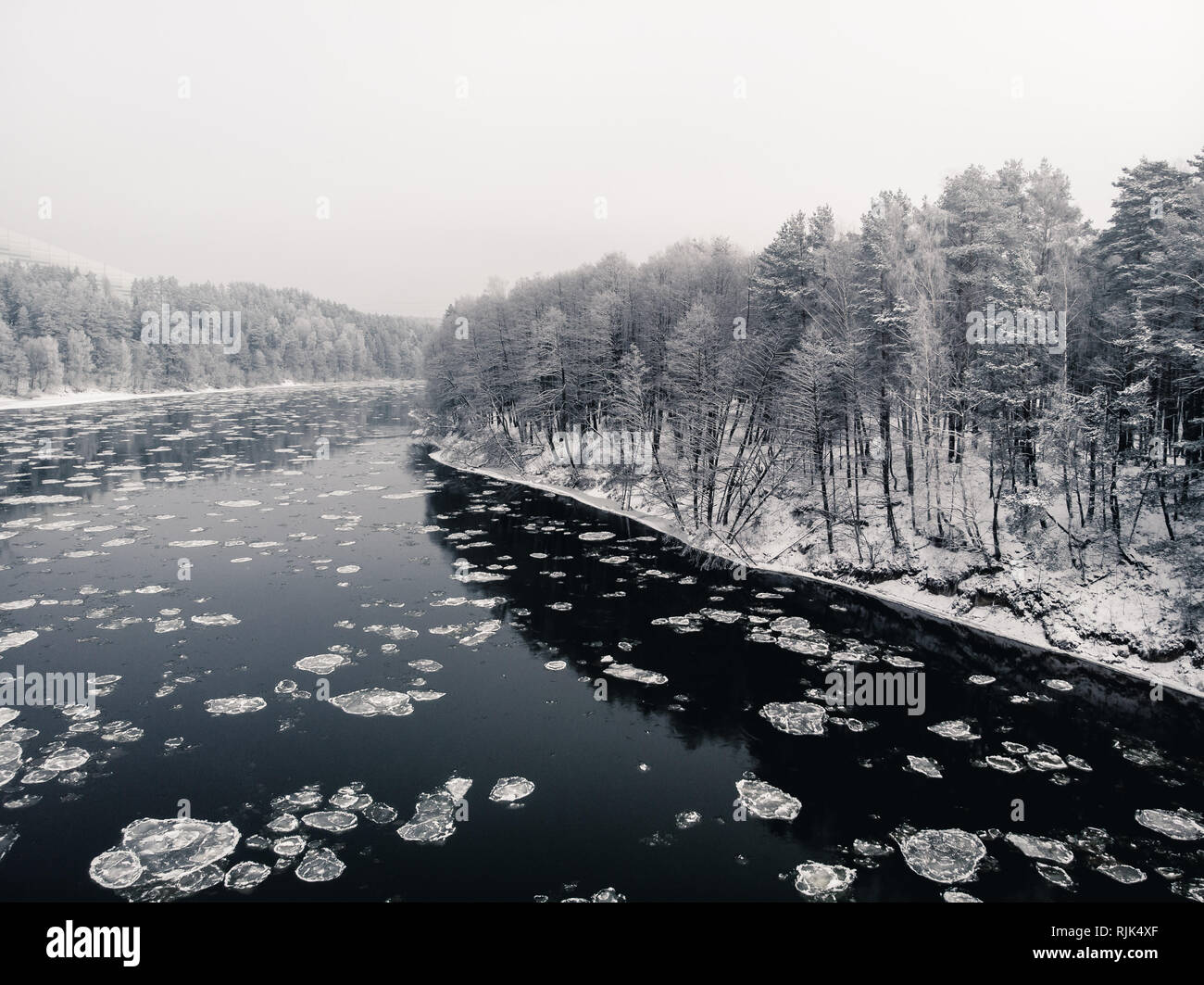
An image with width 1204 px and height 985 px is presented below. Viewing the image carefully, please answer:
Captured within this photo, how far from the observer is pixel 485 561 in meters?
32.6

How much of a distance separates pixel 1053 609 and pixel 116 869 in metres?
29.6

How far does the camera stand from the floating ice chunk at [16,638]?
20.8 meters

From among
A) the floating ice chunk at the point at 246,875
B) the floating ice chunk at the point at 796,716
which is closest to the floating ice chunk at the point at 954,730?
the floating ice chunk at the point at 796,716

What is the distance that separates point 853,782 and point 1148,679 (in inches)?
521

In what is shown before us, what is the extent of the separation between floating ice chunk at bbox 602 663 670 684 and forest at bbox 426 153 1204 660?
14846 millimetres

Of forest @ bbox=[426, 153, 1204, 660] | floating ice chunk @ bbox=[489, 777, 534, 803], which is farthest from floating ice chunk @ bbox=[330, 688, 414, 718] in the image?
forest @ bbox=[426, 153, 1204, 660]

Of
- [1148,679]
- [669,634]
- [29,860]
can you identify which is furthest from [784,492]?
[29,860]

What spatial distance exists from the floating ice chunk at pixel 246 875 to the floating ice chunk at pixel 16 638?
15.0 meters

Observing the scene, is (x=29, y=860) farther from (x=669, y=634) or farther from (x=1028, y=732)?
(x=1028, y=732)

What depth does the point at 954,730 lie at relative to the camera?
1817 centimetres

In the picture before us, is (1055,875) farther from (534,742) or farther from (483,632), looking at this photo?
(483,632)
